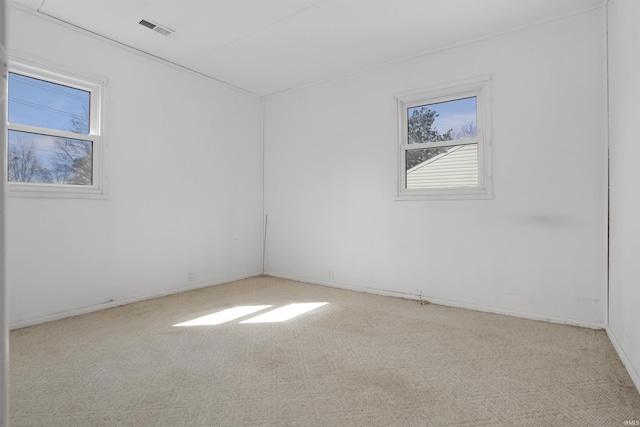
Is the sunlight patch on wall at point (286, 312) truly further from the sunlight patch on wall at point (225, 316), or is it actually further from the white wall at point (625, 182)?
the white wall at point (625, 182)

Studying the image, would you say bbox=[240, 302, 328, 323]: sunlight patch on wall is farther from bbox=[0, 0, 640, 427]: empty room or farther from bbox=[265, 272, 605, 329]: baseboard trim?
bbox=[265, 272, 605, 329]: baseboard trim

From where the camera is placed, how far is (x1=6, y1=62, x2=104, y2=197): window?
2861mm

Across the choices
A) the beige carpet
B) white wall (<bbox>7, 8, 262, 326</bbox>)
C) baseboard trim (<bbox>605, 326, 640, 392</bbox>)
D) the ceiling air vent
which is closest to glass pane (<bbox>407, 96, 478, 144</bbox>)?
the beige carpet

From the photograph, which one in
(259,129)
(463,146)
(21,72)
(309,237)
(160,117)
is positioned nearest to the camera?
(21,72)

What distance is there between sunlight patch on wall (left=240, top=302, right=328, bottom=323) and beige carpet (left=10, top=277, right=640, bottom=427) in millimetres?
103

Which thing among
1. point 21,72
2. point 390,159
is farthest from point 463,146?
point 21,72

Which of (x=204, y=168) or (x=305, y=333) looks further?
(x=204, y=168)

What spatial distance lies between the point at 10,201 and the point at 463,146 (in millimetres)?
4112

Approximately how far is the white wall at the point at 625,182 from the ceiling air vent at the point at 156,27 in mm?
3538

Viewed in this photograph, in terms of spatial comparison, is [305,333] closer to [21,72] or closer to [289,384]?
[289,384]

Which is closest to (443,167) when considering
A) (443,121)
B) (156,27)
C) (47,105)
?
(443,121)

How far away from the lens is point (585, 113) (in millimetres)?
2836

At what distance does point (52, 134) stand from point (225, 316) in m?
2.26

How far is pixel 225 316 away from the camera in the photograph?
124 inches
